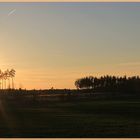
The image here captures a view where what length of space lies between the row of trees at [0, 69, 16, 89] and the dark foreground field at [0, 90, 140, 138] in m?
0.11

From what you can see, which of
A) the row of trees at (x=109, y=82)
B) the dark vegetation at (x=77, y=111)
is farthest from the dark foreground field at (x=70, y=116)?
the row of trees at (x=109, y=82)

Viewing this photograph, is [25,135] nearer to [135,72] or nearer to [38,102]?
[38,102]

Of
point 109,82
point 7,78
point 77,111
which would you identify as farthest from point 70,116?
point 7,78

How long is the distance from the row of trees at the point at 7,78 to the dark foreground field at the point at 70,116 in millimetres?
109

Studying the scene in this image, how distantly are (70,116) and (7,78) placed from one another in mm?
693

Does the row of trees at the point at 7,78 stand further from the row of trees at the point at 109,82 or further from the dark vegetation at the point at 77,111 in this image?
the row of trees at the point at 109,82

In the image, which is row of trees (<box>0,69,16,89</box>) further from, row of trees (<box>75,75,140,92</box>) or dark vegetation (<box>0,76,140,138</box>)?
row of trees (<box>75,75,140,92</box>)

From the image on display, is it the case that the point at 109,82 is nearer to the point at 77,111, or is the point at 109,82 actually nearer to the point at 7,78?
the point at 77,111

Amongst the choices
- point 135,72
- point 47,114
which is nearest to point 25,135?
point 47,114

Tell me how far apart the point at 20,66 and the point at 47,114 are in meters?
0.52

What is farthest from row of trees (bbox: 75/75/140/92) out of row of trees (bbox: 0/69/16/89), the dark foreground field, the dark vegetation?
row of trees (bbox: 0/69/16/89)

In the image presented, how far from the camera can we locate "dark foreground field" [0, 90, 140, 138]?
13.8m

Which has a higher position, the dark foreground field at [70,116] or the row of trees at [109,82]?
the row of trees at [109,82]

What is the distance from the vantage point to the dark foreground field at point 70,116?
45.3 ft
